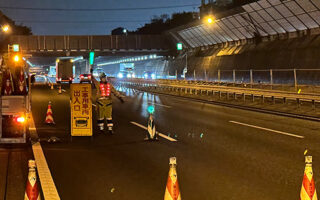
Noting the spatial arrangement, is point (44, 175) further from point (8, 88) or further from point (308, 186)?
point (308, 186)

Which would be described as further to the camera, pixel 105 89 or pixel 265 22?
pixel 265 22

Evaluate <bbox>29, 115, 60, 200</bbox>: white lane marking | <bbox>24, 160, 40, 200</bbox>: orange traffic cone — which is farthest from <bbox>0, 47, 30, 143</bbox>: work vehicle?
<bbox>24, 160, 40, 200</bbox>: orange traffic cone

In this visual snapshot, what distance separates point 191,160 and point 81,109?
171 inches

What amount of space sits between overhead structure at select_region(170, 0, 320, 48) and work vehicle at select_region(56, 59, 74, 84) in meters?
17.6

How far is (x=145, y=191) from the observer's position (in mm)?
6957

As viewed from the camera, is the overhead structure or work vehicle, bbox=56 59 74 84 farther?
work vehicle, bbox=56 59 74 84

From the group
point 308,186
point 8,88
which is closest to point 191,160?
point 308,186

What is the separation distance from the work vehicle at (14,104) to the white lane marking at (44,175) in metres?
0.69

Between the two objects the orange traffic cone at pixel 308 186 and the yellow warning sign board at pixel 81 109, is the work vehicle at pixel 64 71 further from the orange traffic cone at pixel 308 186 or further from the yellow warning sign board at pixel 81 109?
the orange traffic cone at pixel 308 186

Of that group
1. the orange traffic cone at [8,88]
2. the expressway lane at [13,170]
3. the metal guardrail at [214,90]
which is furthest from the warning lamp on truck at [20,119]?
the metal guardrail at [214,90]

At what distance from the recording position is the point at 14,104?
37.6 feet

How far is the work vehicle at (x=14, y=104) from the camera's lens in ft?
37.5

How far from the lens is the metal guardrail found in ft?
68.0

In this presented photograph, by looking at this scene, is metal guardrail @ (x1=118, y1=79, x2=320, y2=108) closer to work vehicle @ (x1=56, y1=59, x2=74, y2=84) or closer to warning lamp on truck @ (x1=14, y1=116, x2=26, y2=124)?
work vehicle @ (x1=56, y1=59, x2=74, y2=84)
